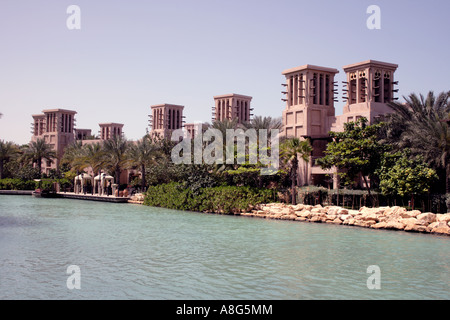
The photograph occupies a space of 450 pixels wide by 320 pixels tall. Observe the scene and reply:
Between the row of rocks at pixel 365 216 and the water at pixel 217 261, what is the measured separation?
829 mm

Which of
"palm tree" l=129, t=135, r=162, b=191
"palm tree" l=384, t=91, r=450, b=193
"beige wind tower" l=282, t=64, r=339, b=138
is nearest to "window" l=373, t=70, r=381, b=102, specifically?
"beige wind tower" l=282, t=64, r=339, b=138

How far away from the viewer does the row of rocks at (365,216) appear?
23281 mm

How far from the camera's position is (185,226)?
26.0m

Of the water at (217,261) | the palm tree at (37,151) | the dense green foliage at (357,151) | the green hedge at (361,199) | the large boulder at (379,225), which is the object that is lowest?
the water at (217,261)

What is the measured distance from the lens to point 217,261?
52.3ft

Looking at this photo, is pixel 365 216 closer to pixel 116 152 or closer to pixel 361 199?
pixel 361 199

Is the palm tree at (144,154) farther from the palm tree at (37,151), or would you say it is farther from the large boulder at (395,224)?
the large boulder at (395,224)

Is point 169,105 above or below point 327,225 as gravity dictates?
above

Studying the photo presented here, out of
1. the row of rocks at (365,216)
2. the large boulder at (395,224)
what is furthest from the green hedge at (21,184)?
the large boulder at (395,224)

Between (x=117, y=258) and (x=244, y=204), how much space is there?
16.5 meters

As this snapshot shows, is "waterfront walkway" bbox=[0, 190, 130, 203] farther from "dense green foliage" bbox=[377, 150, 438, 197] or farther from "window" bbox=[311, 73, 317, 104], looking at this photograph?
"dense green foliage" bbox=[377, 150, 438, 197]

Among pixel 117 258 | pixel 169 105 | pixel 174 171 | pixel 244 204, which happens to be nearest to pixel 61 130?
pixel 169 105

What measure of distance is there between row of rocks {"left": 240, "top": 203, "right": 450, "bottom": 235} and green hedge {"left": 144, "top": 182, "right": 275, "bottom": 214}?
806mm
